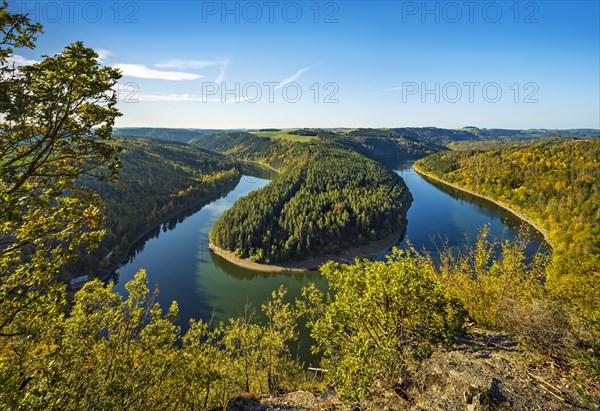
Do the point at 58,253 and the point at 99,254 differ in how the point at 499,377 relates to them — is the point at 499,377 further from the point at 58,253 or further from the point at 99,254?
the point at 99,254

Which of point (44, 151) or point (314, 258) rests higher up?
point (44, 151)

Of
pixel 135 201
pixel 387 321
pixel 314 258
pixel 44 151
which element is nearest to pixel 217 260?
pixel 314 258

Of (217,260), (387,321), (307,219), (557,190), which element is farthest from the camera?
(557,190)

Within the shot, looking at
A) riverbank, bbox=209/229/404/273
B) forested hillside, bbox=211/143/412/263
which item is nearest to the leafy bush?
riverbank, bbox=209/229/404/273

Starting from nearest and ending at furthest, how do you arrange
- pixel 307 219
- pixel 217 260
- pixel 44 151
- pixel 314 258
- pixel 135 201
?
pixel 44 151 < pixel 314 258 < pixel 217 260 < pixel 307 219 < pixel 135 201

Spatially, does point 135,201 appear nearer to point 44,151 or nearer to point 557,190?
point 44,151

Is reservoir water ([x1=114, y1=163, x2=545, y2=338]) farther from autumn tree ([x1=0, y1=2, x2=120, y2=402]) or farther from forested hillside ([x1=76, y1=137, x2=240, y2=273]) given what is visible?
autumn tree ([x1=0, y1=2, x2=120, y2=402])
